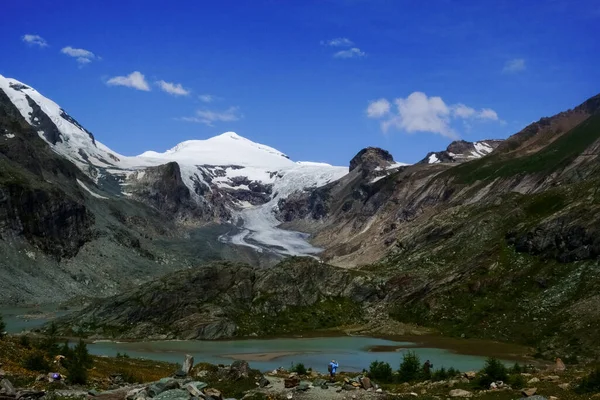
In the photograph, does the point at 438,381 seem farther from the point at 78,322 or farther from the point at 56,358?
the point at 78,322

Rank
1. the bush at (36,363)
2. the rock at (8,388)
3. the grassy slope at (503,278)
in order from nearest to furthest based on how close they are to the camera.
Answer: the rock at (8,388) < the bush at (36,363) < the grassy slope at (503,278)

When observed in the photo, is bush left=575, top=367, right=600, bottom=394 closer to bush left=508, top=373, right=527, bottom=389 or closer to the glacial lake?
bush left=508, top=373, right=527, bottom=389

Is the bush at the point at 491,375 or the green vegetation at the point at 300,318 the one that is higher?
the bush at the point at 491,375

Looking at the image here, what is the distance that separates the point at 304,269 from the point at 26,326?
187ft

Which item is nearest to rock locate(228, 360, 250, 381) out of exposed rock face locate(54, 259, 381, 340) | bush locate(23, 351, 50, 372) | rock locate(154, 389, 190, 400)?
bush locate(23, 351, 50, 372)

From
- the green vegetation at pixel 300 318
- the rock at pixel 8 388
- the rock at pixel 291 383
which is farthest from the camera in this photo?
the green vegetation at pixel 300 318

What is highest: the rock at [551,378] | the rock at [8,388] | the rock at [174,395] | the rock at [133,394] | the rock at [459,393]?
the rock at [8,388]

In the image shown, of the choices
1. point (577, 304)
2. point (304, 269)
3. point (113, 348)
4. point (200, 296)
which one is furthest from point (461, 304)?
point (113, 348)

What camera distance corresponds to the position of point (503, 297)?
10019 centimetres

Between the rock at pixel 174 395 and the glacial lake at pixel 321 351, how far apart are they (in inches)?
1433

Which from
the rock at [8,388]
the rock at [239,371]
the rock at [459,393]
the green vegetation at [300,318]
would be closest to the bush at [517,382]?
the rock at [459,393]

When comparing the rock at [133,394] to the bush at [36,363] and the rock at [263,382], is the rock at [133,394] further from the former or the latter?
the rock at [263,382]

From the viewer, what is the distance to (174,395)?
2950 cm

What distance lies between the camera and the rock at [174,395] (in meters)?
29.1
